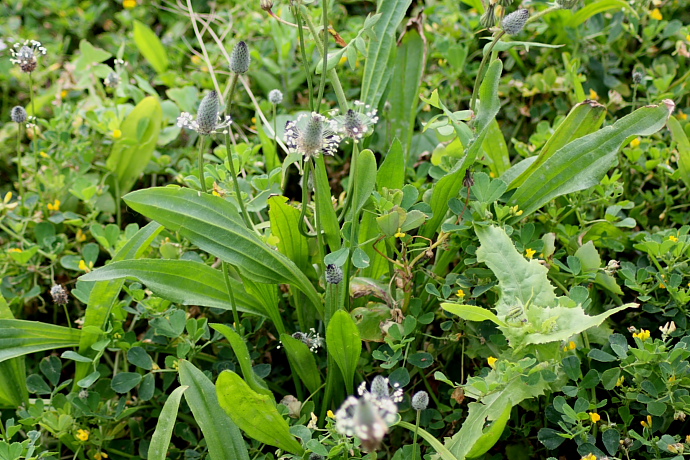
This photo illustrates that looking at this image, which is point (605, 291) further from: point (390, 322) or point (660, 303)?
point (390, 322)

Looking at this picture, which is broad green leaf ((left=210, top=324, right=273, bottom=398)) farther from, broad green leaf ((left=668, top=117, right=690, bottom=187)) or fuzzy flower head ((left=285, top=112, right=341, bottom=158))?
broad green leaf ((left=668, top=117, right=690, bottom=187))

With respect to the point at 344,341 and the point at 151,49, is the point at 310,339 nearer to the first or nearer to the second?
the point at 344,341

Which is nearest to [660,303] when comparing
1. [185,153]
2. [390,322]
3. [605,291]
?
[605,291]

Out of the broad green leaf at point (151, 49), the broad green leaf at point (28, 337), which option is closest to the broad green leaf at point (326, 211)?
the broad green leaf at point (28, 337)

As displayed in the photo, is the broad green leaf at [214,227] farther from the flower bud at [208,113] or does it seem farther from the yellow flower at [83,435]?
the yellow flower at [83,435]

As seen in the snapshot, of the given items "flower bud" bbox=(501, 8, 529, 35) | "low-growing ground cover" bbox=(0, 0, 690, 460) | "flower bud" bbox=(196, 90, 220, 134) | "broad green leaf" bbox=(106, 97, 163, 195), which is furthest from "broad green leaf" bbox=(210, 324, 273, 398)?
"broad green leaf" bbox=(106, 97, 163, 195)

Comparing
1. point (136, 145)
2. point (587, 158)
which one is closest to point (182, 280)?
point (136, 145)
